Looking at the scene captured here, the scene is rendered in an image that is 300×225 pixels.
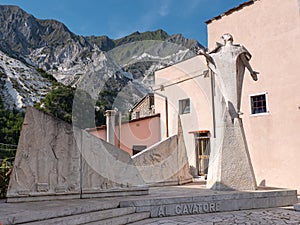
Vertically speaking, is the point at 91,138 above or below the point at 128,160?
above

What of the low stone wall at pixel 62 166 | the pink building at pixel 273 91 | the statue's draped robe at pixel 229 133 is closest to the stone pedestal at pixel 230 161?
the statue's draped robe at pixel 229 133

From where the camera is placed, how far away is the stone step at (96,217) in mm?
3908

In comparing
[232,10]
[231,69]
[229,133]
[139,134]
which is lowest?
[229,133]

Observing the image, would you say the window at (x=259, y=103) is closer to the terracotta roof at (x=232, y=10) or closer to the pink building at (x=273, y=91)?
the pink building at (x=273, y=91)

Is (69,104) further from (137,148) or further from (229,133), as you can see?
(229,133)

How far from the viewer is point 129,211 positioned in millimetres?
5105

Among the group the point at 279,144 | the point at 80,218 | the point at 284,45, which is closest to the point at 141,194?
the point at 80,218

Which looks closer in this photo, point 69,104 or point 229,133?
point 229,133

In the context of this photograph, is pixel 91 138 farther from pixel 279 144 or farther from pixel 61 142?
pixel 279 144

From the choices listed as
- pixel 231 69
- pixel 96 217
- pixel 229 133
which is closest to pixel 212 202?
pixel 229 133

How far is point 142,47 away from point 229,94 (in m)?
11.2

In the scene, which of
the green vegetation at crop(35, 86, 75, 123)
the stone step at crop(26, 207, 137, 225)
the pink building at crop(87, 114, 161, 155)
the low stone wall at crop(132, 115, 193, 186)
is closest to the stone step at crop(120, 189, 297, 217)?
the stone step at crop(26, 207, 137, 225)

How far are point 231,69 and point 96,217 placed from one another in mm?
Answer: 4756

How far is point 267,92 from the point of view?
10516 mm
